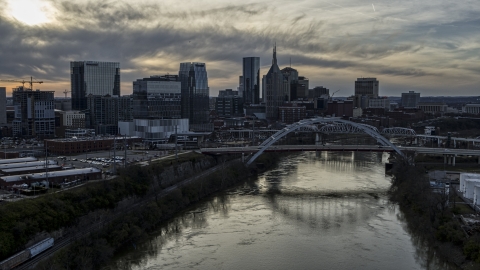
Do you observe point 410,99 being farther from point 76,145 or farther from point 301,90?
point 76,145

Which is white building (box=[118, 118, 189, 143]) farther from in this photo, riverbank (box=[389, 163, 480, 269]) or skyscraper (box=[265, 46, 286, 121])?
skyscraper (box=[265, 46, 286, 121])

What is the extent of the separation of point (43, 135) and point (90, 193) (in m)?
19.4

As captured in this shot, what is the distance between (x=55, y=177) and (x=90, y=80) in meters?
28.6

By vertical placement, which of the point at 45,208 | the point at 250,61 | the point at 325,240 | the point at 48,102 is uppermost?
the point at 250,61

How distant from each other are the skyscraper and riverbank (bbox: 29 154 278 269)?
107ft

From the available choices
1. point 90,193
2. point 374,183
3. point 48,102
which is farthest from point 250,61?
point 90,193

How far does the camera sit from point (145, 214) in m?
12.2

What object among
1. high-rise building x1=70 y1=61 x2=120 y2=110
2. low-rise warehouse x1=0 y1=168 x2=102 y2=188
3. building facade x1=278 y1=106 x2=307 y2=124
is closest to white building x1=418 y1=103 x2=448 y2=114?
building facade x1=278 y1=106 x2=307 y2=124

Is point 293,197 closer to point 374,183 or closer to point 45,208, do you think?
point 374,183

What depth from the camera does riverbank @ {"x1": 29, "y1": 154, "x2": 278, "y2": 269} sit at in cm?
925

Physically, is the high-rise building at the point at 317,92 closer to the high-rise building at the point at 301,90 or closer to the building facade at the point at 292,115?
the high-rise building at the point at 301,90

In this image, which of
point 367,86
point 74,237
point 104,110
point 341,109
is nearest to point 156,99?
point 104,110

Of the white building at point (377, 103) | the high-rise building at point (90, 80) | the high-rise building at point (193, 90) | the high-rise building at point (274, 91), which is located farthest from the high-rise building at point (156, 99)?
the white building at point (377, 103)

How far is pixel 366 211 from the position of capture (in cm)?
1398
